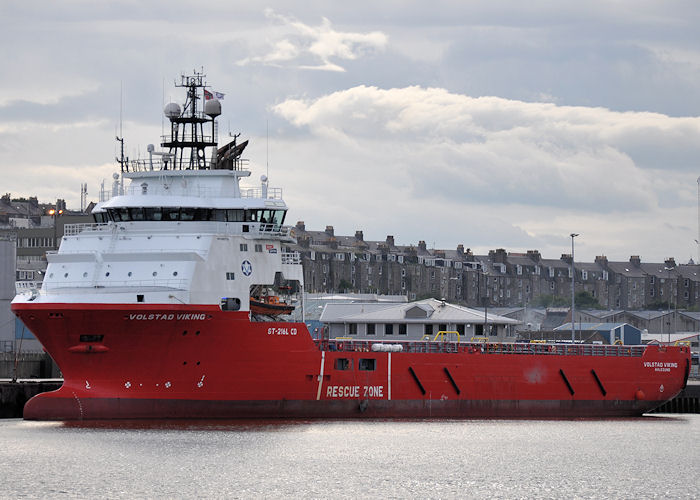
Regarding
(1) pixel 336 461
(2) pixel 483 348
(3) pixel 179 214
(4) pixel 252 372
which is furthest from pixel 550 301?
(1) pixel 336 461

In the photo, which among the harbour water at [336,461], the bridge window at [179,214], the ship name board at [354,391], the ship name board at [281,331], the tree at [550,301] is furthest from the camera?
the tree at [550,301]

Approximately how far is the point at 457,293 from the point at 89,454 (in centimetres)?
10140

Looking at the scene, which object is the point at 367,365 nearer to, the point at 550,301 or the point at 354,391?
the point at 354,391

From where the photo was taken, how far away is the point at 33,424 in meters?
45.0

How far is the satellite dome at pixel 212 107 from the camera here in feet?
162

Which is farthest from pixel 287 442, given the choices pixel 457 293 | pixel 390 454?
pixel 457 293

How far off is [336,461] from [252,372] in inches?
278

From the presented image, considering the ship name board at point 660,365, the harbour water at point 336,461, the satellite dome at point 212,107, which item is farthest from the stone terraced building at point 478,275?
the harbour water at point 336,461

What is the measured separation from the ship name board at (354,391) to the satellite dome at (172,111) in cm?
1153

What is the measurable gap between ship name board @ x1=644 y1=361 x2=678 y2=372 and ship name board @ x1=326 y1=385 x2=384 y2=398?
12760mm

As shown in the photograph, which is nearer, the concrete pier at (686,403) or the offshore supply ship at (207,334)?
the offshore supply ship at (207,334)

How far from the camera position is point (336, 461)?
3947 cm

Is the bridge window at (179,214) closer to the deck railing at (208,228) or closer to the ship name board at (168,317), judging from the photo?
A: the deck railing at (208,228)

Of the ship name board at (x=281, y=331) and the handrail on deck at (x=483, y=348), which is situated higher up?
the ship name board at (x=281, y=331)
